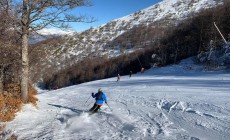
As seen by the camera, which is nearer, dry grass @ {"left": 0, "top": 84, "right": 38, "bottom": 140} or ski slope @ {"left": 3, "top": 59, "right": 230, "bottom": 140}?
ski slope @ {"left": 3, "top": 59, "right": 230, "bottom": 140}

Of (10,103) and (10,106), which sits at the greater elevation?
(10,103)

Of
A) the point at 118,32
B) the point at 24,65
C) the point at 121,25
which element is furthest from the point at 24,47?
the point at 121,25

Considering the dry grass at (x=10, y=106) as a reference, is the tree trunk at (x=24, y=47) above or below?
above

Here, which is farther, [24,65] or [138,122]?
[24,65]

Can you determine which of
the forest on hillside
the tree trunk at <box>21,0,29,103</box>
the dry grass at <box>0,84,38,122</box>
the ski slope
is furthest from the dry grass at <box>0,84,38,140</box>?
the forest on hillside

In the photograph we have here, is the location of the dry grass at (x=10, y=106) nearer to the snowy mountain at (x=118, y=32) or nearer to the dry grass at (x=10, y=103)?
the dry grass at (x=10, y=103)

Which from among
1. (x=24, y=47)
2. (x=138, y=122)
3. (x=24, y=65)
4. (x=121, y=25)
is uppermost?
(x=121, y=25)

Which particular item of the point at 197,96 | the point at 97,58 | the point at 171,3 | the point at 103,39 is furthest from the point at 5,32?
the point at 171,3

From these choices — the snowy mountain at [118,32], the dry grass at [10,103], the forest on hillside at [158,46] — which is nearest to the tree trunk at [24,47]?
the dry grass at [10,103]

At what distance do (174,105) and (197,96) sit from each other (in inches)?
95.9

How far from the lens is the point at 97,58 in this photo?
244ft

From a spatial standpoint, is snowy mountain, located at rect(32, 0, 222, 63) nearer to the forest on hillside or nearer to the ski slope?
the forest on hillside

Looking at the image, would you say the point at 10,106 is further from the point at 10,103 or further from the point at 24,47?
the point at 24,47

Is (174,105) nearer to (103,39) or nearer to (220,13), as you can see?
(220,13)
